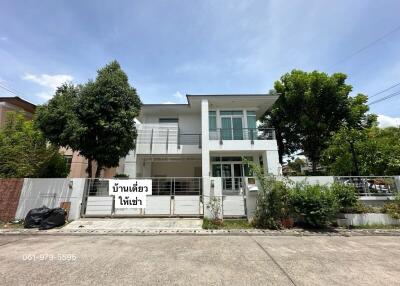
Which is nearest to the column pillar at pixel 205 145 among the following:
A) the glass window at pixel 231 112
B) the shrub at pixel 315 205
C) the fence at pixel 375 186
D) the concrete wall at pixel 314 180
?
the glass window at pixel 231 112

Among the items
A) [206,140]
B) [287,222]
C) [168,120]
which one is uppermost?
[168,120]

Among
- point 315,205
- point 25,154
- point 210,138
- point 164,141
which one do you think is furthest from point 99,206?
point 315,205

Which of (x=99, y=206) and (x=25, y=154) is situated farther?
(x=25, y=154)

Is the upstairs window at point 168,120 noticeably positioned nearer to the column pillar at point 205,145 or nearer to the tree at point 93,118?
the column pillar at point 205,145

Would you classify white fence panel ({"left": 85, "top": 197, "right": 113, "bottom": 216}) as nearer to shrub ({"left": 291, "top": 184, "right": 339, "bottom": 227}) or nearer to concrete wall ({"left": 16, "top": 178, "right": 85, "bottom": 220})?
concrete wall ({"left": 16, "top": 178, "right": 85, "bottom": 220})

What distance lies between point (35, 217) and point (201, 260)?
7.16 metres

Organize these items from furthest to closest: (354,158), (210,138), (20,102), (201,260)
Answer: (20,102)
(210,138)
(354,158)
(201,260)

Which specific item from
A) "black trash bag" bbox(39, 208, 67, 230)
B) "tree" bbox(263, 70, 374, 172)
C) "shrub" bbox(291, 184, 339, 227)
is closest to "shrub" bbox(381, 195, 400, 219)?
"shrub" bbox(291, 184, 339, 227)

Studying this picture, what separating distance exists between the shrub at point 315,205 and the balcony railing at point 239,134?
263 inches

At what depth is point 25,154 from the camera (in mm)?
10750

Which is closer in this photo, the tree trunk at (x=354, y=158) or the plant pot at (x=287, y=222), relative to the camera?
the plant pot at (x=287, y=222)

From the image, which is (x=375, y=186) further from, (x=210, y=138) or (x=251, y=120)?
(x=210, y=138)

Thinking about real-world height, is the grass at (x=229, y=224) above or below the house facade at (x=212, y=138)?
below

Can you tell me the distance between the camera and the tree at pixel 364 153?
37.4 ft
